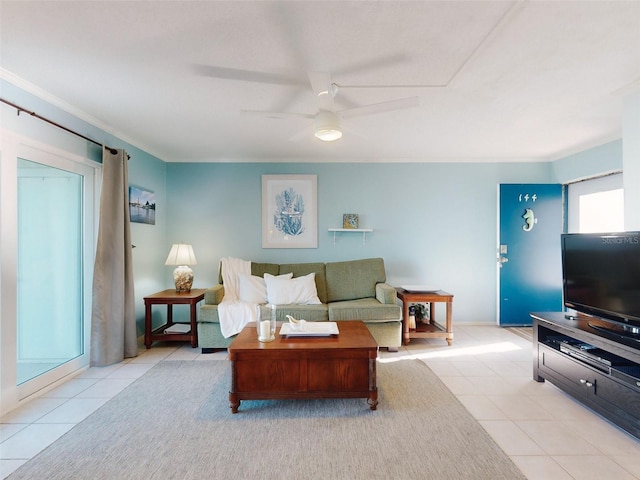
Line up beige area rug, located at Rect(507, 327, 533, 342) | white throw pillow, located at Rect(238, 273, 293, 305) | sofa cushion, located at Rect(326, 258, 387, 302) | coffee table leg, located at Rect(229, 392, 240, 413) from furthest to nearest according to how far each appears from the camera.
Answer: sofa cushion, located at Rect(326, 258, 387, 302) → beige area rug, located at Rect(507, 327, 533, 342) → white throw pillow, located at Rect(238, 273, 293, 305) → coffee table leg, located at Rect(229, 392, 240, 413)

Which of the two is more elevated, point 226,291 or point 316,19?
point 316,19

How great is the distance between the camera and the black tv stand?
1931 millimetres

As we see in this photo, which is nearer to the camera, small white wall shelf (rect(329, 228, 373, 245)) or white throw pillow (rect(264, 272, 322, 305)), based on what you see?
white throw pillow (rect(264, 272, 322, 305))

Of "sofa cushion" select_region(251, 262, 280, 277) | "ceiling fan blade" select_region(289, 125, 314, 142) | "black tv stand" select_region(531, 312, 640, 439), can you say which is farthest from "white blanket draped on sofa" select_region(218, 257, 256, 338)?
"black tv stand" select_region(531, 312, 640, 439)

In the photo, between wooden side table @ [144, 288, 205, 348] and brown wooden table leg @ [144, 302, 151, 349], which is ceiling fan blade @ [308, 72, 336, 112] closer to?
wooden side table @ [144, 288, 205, 348]

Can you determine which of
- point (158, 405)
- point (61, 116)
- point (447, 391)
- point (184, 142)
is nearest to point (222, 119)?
point (184, 142)

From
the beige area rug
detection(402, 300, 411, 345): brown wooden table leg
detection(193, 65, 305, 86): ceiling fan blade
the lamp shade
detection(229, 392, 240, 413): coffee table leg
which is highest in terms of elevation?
detection(193, 65, 305, 86): ceiling fan blade

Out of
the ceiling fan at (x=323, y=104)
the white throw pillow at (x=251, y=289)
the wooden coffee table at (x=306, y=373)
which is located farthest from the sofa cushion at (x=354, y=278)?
the ceiling fan at (x=323, y=104)

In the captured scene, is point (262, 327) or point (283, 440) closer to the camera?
point (283, 440)

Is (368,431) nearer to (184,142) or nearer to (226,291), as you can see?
(226,291)

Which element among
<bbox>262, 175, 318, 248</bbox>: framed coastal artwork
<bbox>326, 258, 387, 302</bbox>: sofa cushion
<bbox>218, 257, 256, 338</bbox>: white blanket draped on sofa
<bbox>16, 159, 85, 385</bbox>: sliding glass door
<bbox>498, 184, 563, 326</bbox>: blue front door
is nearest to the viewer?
<bbox>16, 159, 85, 385</bbox>: sliding glass door

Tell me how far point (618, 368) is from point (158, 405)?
10.0 ft

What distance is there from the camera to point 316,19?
5.42ft

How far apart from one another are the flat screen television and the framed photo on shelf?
234cm
